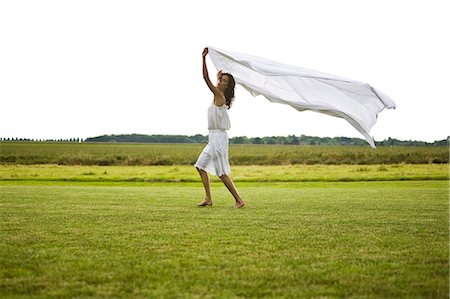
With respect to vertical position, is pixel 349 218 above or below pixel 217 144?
below

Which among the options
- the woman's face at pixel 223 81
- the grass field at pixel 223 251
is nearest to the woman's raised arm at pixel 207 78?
the woman's face at pixel 223 81

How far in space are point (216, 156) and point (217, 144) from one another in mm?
216

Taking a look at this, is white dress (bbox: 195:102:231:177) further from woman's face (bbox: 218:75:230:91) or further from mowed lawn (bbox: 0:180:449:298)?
mowed lawn (bbox: 0:180:449:298)

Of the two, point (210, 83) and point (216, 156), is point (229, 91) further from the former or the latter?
point (216, 156)

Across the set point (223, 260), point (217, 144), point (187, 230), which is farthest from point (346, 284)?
point (217, 144)

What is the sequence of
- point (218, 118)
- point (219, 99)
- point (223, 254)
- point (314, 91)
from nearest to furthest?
point (223, 254)
point (314, 91)
point (219, 99)
point (218, 118)

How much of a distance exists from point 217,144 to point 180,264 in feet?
19.5

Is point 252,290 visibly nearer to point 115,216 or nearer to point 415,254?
point 415,254

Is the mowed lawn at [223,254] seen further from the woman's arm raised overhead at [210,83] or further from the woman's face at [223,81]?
the woman's face at [223,81]

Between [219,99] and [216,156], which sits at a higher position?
[219,99]

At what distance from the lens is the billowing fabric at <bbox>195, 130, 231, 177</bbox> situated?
36.5ft

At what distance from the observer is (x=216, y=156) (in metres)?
11.2

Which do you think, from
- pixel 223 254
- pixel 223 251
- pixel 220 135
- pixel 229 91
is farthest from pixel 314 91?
pixel 223 254

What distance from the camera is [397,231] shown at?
7809mm
